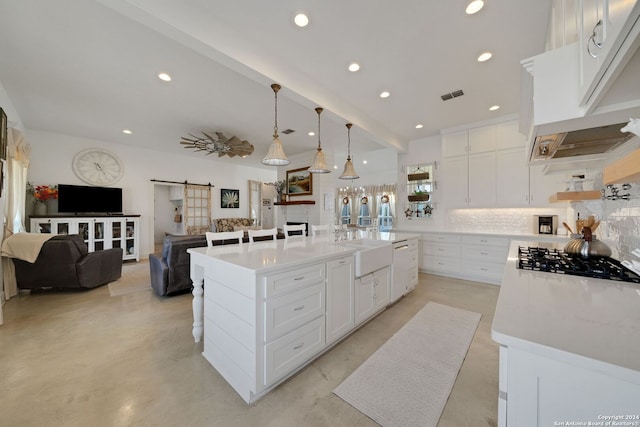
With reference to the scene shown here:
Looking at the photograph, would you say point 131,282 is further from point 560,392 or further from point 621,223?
point 621,223

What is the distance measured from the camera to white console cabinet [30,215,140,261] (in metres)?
4.55

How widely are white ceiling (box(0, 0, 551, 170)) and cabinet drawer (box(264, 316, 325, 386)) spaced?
233cm

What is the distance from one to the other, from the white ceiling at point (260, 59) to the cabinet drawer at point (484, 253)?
2216mm

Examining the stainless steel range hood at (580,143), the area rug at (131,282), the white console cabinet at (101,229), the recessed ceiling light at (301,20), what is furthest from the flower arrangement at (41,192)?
the stainless steel range hood at (580,143)

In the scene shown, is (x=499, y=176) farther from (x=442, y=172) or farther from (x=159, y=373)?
(x=159, y=373)

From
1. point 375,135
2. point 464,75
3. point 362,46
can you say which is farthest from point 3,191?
point 464,75

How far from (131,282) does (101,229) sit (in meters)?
2.11

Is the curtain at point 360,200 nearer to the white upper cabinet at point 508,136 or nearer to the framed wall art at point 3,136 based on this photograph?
the white upper cabinet at point 508,136

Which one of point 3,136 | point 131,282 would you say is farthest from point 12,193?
point 131,282

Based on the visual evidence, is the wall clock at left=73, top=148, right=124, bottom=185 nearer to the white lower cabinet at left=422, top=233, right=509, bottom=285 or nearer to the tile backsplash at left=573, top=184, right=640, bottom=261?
the white lower cabinet at left=422, top=233, right=509, bottom=285

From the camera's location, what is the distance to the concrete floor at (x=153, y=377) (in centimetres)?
142

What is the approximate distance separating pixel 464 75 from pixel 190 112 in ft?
13.0

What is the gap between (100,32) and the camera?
6.94 ft

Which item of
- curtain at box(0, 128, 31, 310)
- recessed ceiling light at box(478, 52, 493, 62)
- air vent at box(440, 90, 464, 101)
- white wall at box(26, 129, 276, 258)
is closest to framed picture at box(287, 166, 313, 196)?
white wall at box(26, 129, 276, 258)
